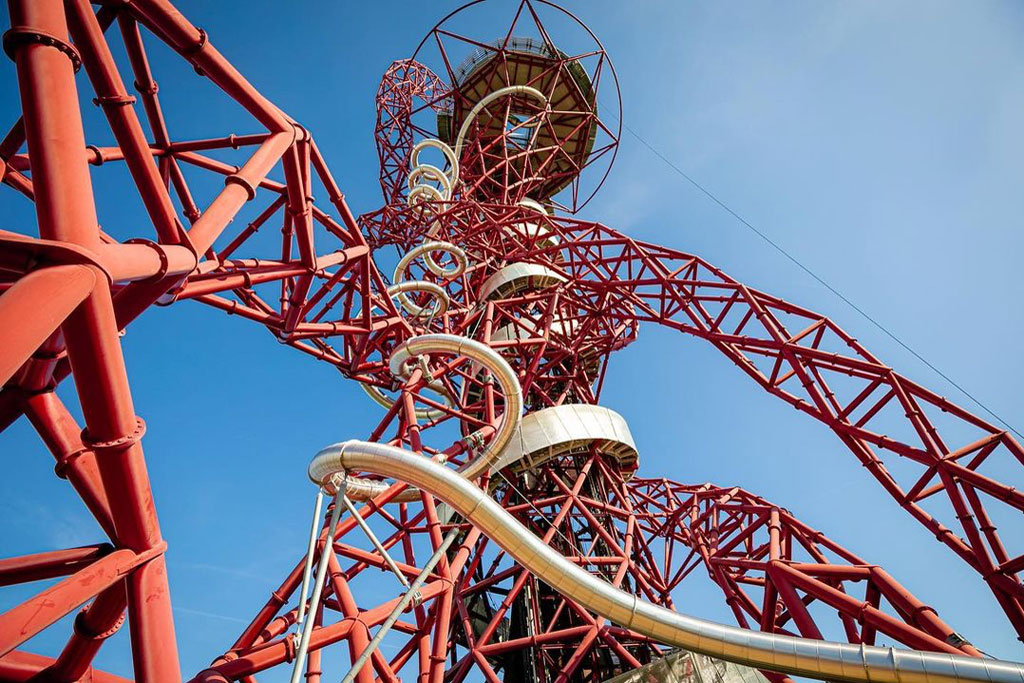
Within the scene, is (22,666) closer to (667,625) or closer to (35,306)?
(35,306)

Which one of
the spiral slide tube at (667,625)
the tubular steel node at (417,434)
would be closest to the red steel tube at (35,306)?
the tubular steel node at (417,434)

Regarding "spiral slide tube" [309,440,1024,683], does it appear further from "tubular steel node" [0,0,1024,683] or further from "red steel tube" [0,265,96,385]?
"red steel tube" [0,265,96,385]

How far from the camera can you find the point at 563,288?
2128cm

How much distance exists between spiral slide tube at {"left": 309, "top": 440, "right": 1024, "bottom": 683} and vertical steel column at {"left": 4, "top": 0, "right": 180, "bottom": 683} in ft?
14.2

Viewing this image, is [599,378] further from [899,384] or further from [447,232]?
[899,384]

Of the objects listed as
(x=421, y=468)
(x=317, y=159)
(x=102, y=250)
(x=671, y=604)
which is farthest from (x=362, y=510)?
(x=671, y=604)

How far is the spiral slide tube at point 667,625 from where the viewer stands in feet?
23.6

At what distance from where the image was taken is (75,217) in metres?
4.18

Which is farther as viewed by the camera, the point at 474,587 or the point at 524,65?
the point at 524,65

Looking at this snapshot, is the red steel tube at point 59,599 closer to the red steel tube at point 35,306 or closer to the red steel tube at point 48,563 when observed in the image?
the red steel tube at point 48,563

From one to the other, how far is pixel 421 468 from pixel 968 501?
9902 millimetres

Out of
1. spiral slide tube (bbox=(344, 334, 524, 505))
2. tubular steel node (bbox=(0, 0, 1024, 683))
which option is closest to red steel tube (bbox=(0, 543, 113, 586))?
tubular steel node (bbox=(0, 0, 1024, 683))

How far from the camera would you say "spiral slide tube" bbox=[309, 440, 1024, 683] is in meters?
7.19

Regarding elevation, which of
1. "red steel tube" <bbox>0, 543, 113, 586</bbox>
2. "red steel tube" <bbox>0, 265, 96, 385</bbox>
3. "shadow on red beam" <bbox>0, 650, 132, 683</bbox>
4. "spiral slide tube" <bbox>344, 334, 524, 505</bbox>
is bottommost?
"shadow on red beam" <bbox>0, 650, 132, 683</bbox>
